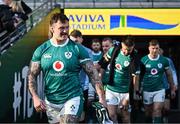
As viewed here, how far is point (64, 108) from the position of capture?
7191mm

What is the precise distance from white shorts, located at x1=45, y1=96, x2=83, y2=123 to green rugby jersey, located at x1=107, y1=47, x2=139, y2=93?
3.82 metres

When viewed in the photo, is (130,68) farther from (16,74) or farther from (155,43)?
(16,74)

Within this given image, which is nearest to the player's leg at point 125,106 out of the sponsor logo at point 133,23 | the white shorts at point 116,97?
the white shorts at point 116,97

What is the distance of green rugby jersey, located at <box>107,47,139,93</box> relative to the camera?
1095 cm

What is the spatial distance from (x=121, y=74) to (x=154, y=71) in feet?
4.23

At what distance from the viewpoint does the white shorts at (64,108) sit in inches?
281

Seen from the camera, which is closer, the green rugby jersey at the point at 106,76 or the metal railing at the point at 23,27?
the green rugby jersey at the point at 106,76

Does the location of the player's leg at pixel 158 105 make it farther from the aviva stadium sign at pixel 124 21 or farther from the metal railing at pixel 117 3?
the metal railing at pixel 117 3

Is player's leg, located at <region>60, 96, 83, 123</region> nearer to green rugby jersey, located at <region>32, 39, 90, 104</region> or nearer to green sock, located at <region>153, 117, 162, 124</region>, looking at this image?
green rugby jersey, located at <region>32, 39, 90, 104</region>

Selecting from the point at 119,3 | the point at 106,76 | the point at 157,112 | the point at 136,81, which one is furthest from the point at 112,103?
the point at 119,3

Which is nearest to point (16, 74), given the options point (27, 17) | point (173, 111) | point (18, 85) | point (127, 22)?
point (18, 85)

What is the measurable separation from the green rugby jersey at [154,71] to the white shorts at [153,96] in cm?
9

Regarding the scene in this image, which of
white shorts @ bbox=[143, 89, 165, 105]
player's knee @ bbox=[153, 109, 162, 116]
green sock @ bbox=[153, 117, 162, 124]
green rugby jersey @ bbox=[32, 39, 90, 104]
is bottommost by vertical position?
green sock @ bbox=[153, 117, 162, 124]

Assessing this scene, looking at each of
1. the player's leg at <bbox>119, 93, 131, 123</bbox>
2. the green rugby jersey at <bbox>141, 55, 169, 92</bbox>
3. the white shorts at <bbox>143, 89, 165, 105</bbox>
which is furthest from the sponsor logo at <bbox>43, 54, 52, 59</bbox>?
the white shorts at <bbox>143, 89, 165, 105</bbox>
